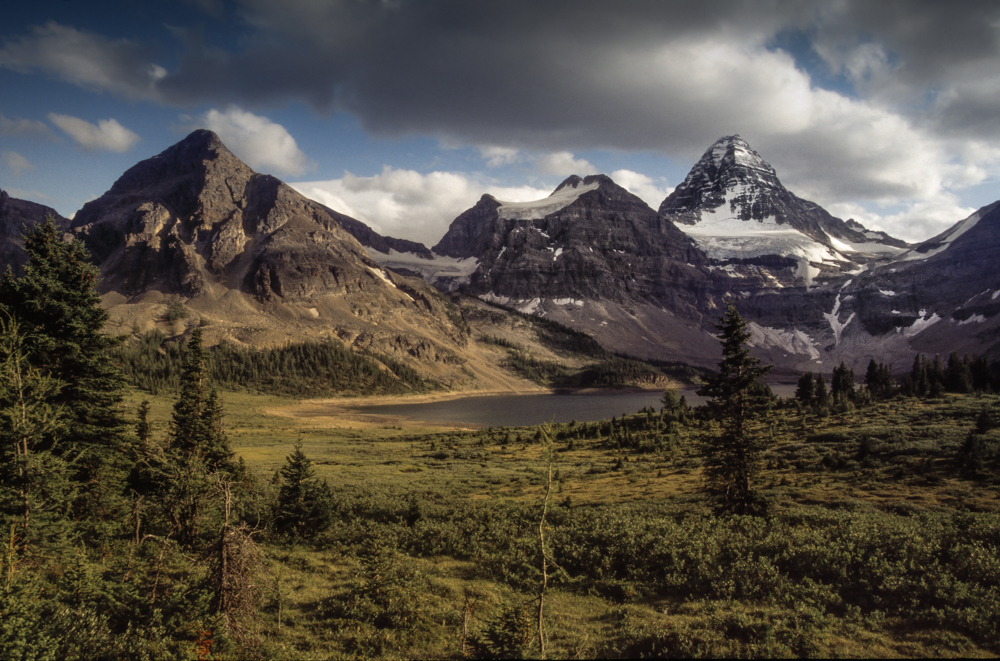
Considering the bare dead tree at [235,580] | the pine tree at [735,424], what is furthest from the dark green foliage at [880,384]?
the bare dead tree at [235,580]

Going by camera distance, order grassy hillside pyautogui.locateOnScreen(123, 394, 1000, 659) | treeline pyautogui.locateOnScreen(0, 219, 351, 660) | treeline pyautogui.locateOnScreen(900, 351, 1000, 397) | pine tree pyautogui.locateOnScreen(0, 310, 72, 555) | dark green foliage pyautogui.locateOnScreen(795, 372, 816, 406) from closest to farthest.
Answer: treeline pyautogui.locateOnScreen(0, 219, 351, 660), grassy hillside pyautogui.locateOnScreen(123, 394, 1000, 659), pine tree pyautogui.locateOnScreen(0, 310, 72, 555), treeline pyautogui.locateOnScreen(900, 351, 1000, 397), dark green foliage pyautogui.locateOnScreen(795, 372, 816, 406)

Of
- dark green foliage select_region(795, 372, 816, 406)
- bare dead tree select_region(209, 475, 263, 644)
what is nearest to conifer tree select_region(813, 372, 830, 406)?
dark green foliage select_region(795, 372, 816, 406)

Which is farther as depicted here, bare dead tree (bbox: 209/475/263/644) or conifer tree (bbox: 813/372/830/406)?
conifer tree (bbox: 813/372/830/406)

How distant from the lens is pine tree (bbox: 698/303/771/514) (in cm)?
2525

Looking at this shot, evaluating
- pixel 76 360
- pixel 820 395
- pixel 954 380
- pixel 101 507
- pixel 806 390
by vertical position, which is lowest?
pixel 820 395

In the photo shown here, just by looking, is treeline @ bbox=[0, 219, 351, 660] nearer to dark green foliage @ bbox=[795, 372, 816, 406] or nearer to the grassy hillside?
the grassy hillside

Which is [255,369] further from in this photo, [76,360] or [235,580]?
[235,580]

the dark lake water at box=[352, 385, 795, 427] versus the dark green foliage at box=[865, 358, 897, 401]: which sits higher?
the dark green foliage at box=[865, 358, 897, 401]

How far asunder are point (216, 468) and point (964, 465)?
43.6 meters

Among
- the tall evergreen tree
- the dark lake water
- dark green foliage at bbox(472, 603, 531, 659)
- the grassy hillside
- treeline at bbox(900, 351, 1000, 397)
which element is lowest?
the dark lake water

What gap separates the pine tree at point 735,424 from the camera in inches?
994

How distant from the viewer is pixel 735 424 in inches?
1031

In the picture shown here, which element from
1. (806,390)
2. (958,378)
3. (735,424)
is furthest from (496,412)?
(735,424)

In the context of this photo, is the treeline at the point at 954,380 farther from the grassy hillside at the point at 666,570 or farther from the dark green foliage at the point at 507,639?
the dark green foliage at the point at 507,639
